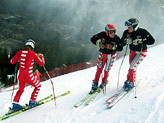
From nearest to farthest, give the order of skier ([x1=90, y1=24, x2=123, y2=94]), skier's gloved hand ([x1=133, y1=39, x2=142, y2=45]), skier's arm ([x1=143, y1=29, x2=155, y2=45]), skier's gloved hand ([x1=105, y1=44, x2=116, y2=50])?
skier's arm ([x1=143, y1=29, x2=155, y2=45]), skier's gloved hand ([x1=133, y1=39, x2=142, y2=45]), skier ([x1=90, y1=24, x2=123, y2=94]), skier's gloved hand ([x1=105, y1=44, x2=116, y2=50])

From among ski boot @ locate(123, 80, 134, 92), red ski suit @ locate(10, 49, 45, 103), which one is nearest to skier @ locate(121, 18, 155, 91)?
ski boot @ locate(123, 80, 134, 92)

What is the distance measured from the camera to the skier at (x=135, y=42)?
614 centimetres

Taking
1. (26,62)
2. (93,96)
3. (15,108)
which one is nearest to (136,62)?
(93,96)

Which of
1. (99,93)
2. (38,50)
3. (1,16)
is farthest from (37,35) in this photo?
(99,93)

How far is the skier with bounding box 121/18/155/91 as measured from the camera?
6145 mm

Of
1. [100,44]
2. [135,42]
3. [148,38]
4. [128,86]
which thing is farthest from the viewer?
[128,86]

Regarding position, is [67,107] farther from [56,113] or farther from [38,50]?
[38,50]

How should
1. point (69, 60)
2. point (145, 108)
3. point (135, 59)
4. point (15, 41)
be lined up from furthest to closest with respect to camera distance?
point (15, 41)
point (69, 60)
point (135, 59)
point (145, 108)

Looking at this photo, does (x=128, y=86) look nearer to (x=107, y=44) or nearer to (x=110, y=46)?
(x=110, y=46)

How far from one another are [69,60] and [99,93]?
64828 mm

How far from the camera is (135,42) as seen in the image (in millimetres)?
6238

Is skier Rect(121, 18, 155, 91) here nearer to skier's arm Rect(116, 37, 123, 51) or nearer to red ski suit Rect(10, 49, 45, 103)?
skier's arm Rect(116, 37, 123, 51)

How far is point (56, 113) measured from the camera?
579cm

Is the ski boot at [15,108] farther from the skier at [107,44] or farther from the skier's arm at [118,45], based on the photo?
the skier's arm at [118,45]
